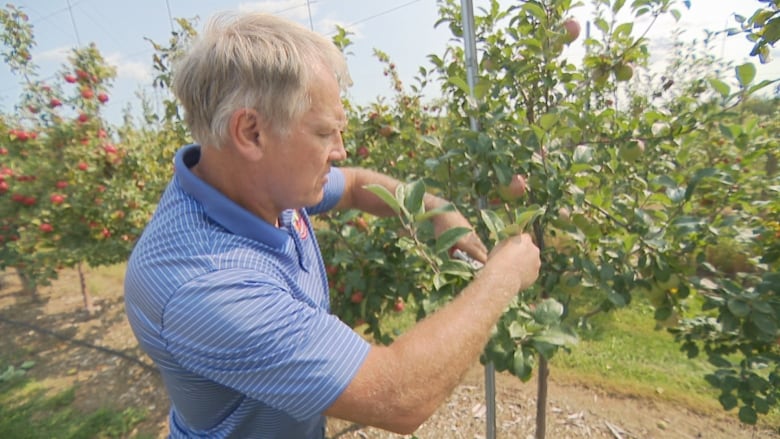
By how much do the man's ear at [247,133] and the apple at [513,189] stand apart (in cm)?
69

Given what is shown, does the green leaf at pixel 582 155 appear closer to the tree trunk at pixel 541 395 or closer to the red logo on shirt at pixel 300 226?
the red logo on shirt at pixel 300 226

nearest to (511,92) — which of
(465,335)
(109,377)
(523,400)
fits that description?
(465,335)

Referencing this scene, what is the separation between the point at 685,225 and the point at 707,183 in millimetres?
562

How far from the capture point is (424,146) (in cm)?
246

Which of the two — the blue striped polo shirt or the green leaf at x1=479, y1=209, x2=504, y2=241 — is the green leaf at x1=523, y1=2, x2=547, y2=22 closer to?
the green leaf at x1=479, y1=209, x2=504, y2=241

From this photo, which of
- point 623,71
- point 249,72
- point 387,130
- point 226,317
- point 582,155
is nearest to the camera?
point 226,317

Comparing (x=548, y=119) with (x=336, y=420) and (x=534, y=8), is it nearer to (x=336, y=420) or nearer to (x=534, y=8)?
(x=534, y=8)

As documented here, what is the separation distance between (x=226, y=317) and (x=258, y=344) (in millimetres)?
71

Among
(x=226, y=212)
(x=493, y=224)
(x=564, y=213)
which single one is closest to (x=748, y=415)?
(x=564, y=213)

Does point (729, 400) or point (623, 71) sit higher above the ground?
point (623, 71)

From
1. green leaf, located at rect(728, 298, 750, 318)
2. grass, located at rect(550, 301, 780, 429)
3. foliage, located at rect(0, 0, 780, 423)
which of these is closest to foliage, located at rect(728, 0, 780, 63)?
foliage, located at rect(0, 0, 780, 423)

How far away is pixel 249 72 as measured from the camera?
0.87 metres

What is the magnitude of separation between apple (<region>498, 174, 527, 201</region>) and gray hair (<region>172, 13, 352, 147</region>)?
1.90ft

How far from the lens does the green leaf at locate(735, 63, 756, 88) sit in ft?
3.39
